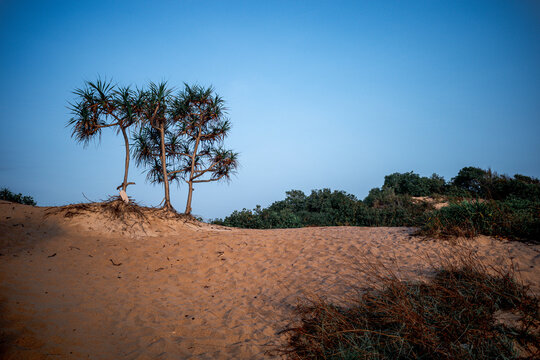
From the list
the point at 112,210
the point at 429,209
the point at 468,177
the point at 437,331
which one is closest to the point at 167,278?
the point at 112,210

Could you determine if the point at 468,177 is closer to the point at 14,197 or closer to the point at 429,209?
the point at 429,209

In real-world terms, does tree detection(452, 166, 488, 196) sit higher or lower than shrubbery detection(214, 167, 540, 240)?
higher

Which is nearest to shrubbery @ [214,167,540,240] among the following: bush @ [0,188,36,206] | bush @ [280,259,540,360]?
bush @ [280,259,540,360]

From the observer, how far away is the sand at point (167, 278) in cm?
346

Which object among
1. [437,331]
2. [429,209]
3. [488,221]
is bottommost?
[437,331]

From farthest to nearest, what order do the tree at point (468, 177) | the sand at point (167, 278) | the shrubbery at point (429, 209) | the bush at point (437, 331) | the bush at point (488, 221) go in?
1. the tree at point (468, 177)
2. the shrubbery at point (429, 209)
3. the bush at point (488, 221)
4. the sand at point (167, 278)
5. the bush at point (437, 331)

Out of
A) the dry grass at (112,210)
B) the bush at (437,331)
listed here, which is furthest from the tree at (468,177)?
the dry grass at (112,210)

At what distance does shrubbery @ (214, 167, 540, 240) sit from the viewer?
23.7ft

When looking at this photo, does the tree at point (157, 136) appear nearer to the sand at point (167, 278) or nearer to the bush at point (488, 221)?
the sand at point (167, 278)

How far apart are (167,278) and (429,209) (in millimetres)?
12954

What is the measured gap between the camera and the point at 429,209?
44.1 ft

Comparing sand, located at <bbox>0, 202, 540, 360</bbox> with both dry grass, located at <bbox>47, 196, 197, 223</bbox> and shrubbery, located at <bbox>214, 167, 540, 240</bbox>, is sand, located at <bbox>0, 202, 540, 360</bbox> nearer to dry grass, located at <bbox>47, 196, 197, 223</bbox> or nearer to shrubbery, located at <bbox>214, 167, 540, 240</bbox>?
dry grass, located at <bbox>47, 196, 197, 223</bbox>

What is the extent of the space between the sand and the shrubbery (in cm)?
65

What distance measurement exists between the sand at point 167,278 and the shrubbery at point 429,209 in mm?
650
